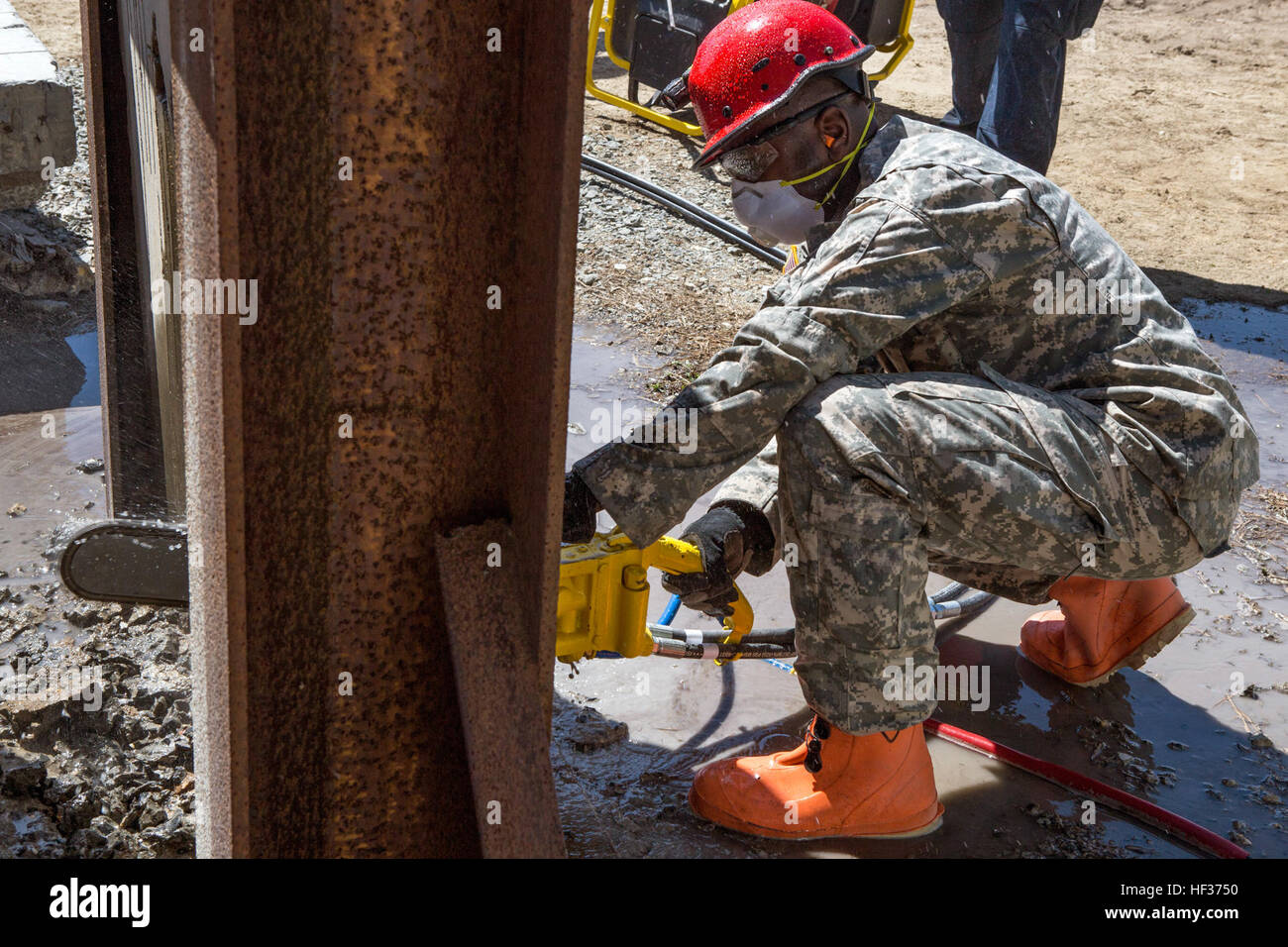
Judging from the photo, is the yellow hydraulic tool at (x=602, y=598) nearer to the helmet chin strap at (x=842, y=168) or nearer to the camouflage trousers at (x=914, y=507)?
the camouflage trousers at (x=914, y=507)

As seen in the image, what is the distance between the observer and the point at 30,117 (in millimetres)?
4645

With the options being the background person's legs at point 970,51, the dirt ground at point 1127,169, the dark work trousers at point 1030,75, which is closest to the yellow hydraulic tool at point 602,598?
the dirt ground at point 1127,169

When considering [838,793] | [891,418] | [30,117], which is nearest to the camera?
[891,418]

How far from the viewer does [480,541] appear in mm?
1716

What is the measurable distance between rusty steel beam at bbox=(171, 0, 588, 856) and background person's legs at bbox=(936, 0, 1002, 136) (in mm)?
6146

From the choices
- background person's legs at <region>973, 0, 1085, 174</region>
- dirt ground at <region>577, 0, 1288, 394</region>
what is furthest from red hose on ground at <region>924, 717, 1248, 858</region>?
background person's legs at <region>973, 0, 1085, 174</region>

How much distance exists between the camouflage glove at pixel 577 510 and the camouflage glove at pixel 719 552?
31cm

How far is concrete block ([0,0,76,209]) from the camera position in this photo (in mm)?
4578

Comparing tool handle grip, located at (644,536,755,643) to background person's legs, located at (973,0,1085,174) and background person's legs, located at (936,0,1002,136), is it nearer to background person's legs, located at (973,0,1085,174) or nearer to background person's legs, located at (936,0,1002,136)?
background person's legs, located at (973,0,1085,174)

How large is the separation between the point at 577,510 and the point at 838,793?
841 mm

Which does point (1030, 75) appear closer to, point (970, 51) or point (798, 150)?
point (970, 51)

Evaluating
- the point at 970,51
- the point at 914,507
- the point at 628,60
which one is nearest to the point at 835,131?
the point at 914,507
